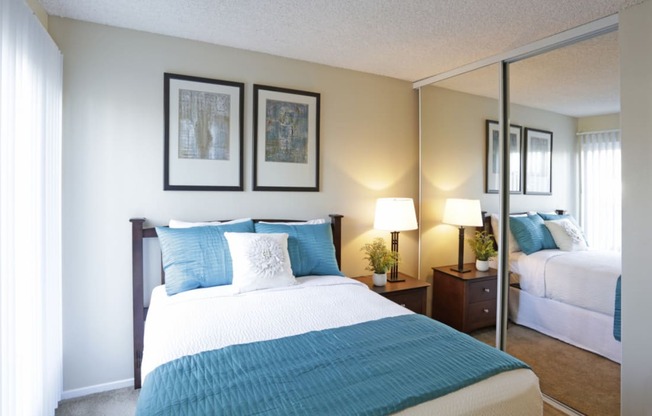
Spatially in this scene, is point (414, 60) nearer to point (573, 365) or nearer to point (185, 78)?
point (185, 78)

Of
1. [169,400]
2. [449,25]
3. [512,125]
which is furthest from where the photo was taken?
[512,125]

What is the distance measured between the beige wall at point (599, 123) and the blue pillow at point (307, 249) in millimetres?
1891

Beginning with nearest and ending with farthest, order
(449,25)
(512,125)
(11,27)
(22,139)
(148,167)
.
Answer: (11,27), (22,139), (449,25), (148,167), (512,125)

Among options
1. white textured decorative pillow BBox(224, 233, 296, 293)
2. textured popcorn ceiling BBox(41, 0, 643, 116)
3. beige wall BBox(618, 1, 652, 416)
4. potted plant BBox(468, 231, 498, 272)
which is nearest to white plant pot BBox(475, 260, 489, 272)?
potted plant BBox(468, 231, 498, 272)

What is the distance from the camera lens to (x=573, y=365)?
92.7 inches

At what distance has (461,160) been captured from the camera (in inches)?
120

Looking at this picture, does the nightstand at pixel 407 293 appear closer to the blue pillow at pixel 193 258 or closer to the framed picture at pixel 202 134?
the blue pillow at pixel 193 258

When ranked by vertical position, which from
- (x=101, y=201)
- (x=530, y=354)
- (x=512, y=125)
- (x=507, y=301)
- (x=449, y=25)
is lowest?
(x=530, y=354)

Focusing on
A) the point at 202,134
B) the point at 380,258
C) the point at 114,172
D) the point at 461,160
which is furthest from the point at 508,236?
the point at 114,172

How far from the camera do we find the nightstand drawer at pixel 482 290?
2818 millimetres

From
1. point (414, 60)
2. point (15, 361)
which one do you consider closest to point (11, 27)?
point (15, 361)

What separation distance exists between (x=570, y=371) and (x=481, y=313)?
0.69 meters

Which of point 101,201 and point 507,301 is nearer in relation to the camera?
point 101,201

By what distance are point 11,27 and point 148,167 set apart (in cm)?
117
